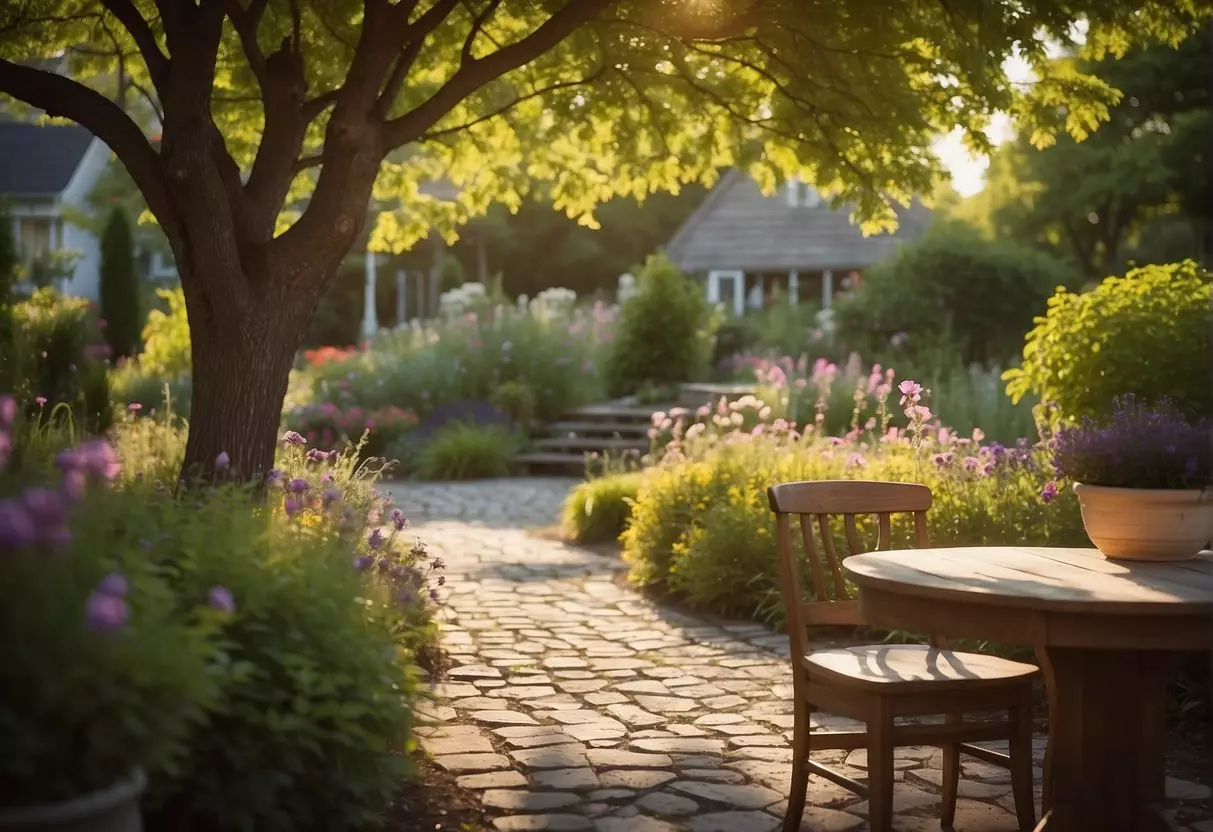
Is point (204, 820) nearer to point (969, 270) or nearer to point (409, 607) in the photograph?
point (409, 607)

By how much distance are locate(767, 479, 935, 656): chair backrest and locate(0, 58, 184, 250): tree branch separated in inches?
139

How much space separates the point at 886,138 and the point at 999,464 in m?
2.06

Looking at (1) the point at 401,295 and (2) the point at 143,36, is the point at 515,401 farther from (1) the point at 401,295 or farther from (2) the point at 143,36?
(1) the point at 401,295

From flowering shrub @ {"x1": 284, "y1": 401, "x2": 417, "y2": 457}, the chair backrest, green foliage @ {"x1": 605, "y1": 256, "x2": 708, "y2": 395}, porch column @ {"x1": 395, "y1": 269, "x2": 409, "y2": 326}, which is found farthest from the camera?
porch column @ {"x1": 395, "y1": 269, "x2": 409, "y2": 326}

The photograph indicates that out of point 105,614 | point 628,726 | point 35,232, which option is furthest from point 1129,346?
point 35,232

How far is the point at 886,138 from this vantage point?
24.1 feet

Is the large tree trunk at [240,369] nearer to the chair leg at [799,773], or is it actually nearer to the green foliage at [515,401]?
the chair leg at [799,773]

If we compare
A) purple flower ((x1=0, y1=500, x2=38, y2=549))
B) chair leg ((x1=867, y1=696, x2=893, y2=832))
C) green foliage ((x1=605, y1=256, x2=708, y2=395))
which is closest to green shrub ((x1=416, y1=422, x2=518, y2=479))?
green foliage ((x1=605, y1=256, x2=708, y2=395))

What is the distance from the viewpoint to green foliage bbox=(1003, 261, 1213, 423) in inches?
278

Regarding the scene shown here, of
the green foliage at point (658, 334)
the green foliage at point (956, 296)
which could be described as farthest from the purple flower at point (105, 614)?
the green foliage at point (956, 296)

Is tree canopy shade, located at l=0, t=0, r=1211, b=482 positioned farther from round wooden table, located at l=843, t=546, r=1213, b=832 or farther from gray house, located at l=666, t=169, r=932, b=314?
gray house, located at l=666, t=169, r=932, b=314

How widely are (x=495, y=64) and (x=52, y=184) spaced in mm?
28902

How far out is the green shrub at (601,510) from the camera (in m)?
11.1

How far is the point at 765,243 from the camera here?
Result: 115ft
